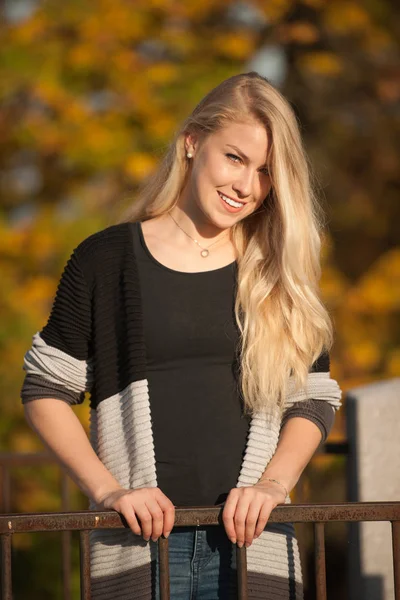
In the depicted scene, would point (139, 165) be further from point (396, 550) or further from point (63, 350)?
point (396, 550)

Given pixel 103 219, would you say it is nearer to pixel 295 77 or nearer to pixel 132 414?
pixel 295 77

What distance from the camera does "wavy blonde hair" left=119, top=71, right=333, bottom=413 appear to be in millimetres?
2203

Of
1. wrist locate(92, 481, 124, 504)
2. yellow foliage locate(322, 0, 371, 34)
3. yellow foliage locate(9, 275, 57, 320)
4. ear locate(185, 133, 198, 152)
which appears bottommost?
wrist locate(92, 481, 124, 504)

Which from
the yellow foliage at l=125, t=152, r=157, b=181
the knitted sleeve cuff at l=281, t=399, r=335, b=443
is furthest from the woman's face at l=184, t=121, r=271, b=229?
the yellow foliage at l=125, t=152, r=157, b=181

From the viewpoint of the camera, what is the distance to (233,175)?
7.34 ft

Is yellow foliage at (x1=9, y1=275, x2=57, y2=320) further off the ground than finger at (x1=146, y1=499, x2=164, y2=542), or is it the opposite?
yellow foliage at (x1=9, y1=275, x2=57, y2=320)

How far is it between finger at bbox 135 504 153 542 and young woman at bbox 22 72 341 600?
0.45 ft

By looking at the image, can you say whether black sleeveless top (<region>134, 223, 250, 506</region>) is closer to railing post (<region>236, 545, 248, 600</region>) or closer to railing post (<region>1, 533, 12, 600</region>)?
railing post (<region>236, 545, 248, 600</region>)

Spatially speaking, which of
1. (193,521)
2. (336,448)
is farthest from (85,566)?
(336,448)

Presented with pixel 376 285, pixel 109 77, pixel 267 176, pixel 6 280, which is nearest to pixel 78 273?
pixel 267 176

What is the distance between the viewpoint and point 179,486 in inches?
84.0

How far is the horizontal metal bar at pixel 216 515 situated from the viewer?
72.6 inches

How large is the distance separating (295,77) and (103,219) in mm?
2207

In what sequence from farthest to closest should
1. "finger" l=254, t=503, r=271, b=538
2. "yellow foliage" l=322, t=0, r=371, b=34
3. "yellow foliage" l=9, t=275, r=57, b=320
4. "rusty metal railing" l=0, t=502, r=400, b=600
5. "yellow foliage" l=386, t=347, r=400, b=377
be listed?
"yellow foliage" l=322, t=0, r=371, b=34, "yellow foliage" l=386, t=347, r=400, b=377, "yellow foliage" l=9, t=275, r=57, b=320, "finger" l=254, t=503, r=271, b=538, "rusty metal railing" l=0, t=502, r=400, b=600
